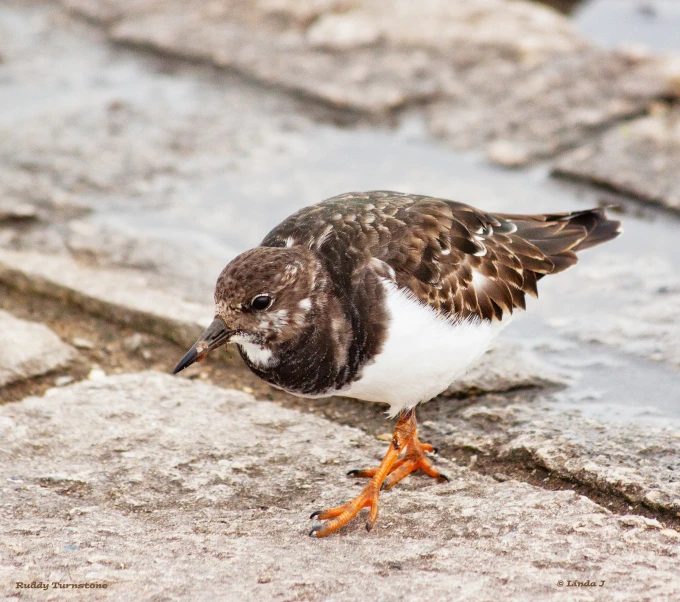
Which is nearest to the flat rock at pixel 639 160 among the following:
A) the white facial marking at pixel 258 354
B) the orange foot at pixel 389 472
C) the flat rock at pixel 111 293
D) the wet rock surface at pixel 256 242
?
the wet rock surface at pixel 256 242

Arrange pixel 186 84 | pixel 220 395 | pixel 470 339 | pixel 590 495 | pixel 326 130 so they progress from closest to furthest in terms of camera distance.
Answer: pixel 590 495 → pixel 470 339 → pixel 220 395 → pixel 326 130 → pixel 186 84

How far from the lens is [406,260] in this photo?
310 cm

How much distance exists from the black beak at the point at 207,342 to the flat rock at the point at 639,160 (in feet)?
8.28

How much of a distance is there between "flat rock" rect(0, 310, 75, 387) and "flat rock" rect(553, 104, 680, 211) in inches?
106

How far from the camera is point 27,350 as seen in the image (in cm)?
357

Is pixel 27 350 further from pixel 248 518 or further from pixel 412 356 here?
pixel 412 356

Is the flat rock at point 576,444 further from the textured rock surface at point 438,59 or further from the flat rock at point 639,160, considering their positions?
the textured rock surface at point 438,59

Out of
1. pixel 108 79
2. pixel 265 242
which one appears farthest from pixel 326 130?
pixel 265 242

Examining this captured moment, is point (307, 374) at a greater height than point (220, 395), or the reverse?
point (307, 374)

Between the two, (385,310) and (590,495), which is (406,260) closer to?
(385,310)

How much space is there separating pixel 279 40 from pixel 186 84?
677 mm

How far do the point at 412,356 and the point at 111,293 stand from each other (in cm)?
157

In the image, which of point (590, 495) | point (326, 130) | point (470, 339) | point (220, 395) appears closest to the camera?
point (590, 495)

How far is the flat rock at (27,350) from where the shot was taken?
3.48 meters
